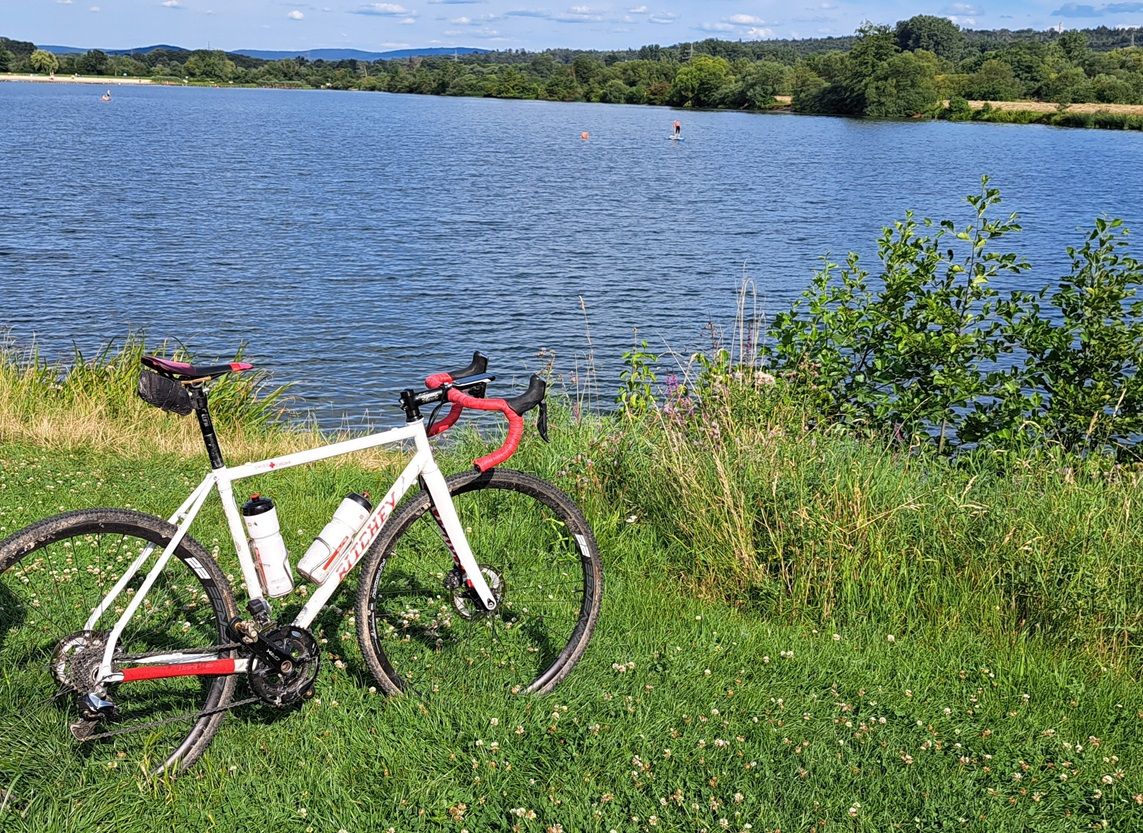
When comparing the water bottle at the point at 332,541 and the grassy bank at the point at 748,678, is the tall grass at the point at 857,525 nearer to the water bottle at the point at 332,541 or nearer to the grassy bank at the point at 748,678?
the grassy bank at the point at 748,678

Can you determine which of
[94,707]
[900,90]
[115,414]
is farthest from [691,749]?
[900,90]

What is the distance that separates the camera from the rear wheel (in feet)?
13.1

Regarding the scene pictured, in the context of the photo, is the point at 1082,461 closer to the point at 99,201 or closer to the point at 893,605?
the point at 893,605

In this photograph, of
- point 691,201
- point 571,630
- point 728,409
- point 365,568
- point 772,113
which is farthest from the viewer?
point 772,113

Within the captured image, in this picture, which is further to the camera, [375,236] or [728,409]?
[375,236]

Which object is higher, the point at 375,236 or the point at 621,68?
the point at 621,68

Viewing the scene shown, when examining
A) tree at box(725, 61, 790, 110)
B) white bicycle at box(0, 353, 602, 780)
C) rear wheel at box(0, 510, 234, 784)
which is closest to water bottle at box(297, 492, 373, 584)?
white bicycle at box(0, 353, 602, 780)

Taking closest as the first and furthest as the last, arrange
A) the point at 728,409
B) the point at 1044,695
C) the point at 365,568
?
the point at 365,568 → the point at 1044,695 → the point at 728,409

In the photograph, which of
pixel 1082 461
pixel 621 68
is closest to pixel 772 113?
pixel 621 68

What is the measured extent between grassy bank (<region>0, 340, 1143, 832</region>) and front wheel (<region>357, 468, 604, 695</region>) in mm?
209

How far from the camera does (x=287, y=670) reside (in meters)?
4.38

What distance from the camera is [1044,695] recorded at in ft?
16.7

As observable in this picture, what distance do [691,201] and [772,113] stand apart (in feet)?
332

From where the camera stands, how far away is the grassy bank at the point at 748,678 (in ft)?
13.1
